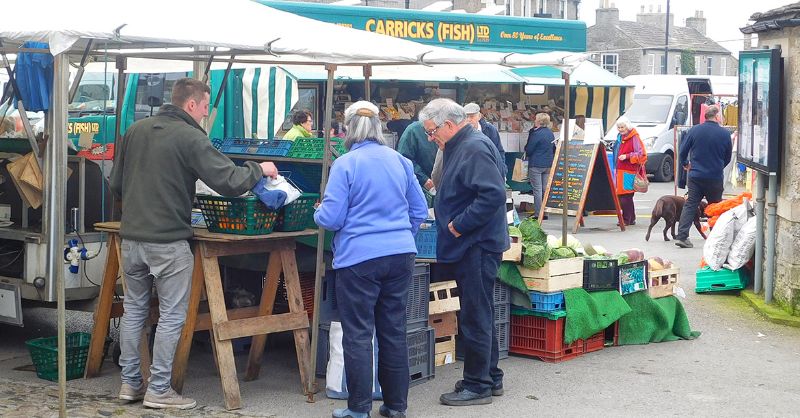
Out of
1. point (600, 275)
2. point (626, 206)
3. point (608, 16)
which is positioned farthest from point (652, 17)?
point (600, 275)

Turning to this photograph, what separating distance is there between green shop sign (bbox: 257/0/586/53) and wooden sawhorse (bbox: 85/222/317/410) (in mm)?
7400

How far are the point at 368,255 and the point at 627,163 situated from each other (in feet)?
36.8

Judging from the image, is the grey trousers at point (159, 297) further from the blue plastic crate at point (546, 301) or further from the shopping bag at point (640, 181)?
the shopping bag at point (640, 181)

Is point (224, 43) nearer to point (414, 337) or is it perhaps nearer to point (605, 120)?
point (414, 337)

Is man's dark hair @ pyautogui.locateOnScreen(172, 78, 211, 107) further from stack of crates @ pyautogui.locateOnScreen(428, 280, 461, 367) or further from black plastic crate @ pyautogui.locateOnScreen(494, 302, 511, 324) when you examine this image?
black plastic crate @ pyautogui.locateOnScreen(494, 302, 511, 324)

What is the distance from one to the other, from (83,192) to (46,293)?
81 centimetres

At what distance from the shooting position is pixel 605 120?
2039cm

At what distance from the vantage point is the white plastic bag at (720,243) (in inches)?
417

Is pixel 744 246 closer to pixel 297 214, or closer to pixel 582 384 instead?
pixel 582 384

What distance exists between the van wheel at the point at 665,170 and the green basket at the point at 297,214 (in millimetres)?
20174

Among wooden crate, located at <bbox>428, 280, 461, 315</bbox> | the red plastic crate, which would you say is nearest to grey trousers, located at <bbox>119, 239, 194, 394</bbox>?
wooden crate, located at <bbox>428, 280, 461, 315</bbox>

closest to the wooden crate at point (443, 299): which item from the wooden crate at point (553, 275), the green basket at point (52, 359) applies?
the wooden crate at point (553, 275)

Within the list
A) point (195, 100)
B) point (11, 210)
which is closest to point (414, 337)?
point (195, 100)

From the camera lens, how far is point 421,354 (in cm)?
739
